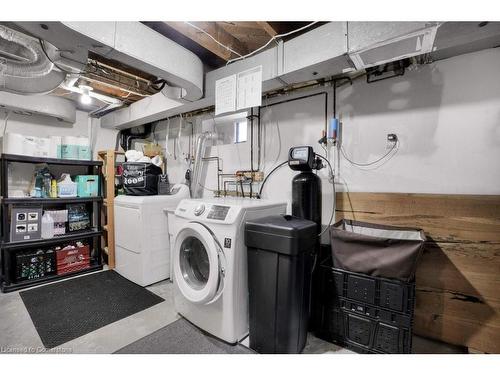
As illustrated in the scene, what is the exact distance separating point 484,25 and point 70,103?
14.4 feet

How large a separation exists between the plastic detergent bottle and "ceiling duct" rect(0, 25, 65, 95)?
1429 millimetres

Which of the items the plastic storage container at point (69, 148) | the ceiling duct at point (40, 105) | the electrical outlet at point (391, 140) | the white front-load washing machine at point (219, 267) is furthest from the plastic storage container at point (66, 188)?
the electrical outlet at point (391, 140)

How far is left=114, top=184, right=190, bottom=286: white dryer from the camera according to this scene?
2.59m

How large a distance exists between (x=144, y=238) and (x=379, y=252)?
2.31 m

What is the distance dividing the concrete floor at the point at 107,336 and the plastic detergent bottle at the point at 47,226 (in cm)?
81

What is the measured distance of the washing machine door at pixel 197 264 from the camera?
5.28ft

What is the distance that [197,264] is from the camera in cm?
201

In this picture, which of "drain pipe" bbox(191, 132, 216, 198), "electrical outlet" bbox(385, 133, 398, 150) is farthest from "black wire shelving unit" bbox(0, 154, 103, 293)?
"electrical outlet" bbox(385, 133, 398, 150)

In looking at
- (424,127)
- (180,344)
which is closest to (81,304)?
(180,344)

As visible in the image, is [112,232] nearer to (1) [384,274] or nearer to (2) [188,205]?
(2) [188,205]

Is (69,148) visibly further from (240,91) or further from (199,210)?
(240,91)

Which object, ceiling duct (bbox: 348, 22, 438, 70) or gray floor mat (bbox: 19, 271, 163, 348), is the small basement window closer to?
ceiling duct (bbox: 348, 22, 438, 70)

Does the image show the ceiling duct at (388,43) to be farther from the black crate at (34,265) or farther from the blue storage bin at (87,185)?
the black crate at (34,265)

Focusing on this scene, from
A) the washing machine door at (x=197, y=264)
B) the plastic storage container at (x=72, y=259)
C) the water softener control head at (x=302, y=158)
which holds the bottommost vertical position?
the plastic storage container at (x=72, y=259)
